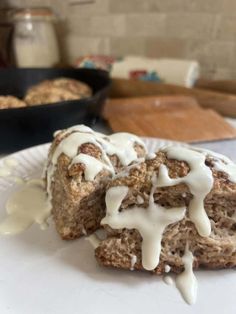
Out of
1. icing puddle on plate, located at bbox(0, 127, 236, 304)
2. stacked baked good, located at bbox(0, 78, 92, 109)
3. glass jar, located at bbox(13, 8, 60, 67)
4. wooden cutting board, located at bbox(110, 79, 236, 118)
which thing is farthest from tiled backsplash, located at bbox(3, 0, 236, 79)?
icing puddle on plate, located at bbox(0, 127, 236, 304)

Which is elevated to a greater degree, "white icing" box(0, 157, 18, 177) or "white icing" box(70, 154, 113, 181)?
"white icing" box(70, 154, 113, 181)

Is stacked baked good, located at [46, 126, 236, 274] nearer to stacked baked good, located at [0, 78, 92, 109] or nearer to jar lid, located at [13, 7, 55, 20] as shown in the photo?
stacked baked good, located at [0, 78, 92, 109]

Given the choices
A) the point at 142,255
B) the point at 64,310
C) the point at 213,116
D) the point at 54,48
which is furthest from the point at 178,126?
the point at 54,48

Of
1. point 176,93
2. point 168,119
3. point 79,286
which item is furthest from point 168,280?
point 176,93

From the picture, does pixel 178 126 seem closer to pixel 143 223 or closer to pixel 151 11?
pixel 143 223

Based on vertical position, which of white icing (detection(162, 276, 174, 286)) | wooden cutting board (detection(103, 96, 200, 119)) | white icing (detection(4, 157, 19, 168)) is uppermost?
white icing (detection(162, 276, 174, 286))

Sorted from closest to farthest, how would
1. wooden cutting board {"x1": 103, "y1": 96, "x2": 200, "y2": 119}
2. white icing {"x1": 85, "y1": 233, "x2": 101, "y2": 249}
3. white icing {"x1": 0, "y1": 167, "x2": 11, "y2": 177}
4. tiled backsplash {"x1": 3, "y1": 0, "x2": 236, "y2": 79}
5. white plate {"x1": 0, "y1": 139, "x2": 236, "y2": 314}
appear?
white plate {"x1": 0, "y1": 139, "x2": 236, "y2": 314}
white icing {"x1": 85, "y1": 233, "x2": 101, "y2": 249}
white icing {"x1": 0, "y1": 167, "x2": 11, "y2": 177}
wooden cutting board {"x1": 103, "y1": 96, "x2": 200, "y2": 119}
tiled backsplash {"x1": 3, "y1": 0, "x2": 236, "y2": 79}

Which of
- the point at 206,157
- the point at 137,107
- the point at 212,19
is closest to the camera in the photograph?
the point at 206,157
